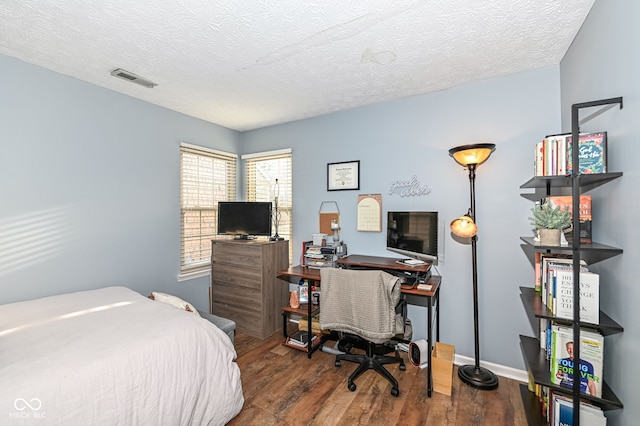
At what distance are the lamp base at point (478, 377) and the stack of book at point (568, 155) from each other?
1692 millimetres

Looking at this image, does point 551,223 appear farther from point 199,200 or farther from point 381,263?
point 199,200

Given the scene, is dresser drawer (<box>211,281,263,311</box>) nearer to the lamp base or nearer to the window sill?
the window sill

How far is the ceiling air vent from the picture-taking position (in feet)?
7.67

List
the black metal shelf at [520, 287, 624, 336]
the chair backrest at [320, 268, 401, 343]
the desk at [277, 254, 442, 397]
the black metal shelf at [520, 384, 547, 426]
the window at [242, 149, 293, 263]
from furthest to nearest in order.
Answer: the window at [242, 149, 293, 263]
the desk at [277, 254, 442, 397]
the chair backrest at [320, 268, 401, 343]
the black metal shelf at [520, 384, 547, 426]
the black metal shelf at [520, 287, 624, 336]

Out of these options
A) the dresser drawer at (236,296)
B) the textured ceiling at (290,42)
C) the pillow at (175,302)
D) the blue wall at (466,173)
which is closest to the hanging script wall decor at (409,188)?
the blue wall at (466,173)

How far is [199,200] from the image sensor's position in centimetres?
359

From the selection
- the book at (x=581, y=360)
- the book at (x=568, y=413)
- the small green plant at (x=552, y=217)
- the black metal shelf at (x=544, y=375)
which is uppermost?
the small green plant at (x=552, y=217)

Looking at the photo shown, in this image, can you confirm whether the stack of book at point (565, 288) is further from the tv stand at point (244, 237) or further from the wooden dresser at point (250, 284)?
the tv stand at point (244, 237)

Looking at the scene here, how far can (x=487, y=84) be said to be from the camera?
8.20ft

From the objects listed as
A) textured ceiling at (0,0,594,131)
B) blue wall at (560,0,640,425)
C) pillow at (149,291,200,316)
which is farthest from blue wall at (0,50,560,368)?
blue wall at (560,0,640,425)

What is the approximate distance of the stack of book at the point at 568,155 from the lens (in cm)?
143

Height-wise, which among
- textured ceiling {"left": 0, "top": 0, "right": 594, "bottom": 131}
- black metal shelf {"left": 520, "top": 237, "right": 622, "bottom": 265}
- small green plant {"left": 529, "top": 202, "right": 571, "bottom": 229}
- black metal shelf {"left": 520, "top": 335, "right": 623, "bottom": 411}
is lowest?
black metal shelf {"left": 520, "top": 335, "right": 623, "bottom": 411}

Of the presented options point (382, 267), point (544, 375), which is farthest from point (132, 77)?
point (544, 375)

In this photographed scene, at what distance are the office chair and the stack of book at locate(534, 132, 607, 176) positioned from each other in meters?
1.16
